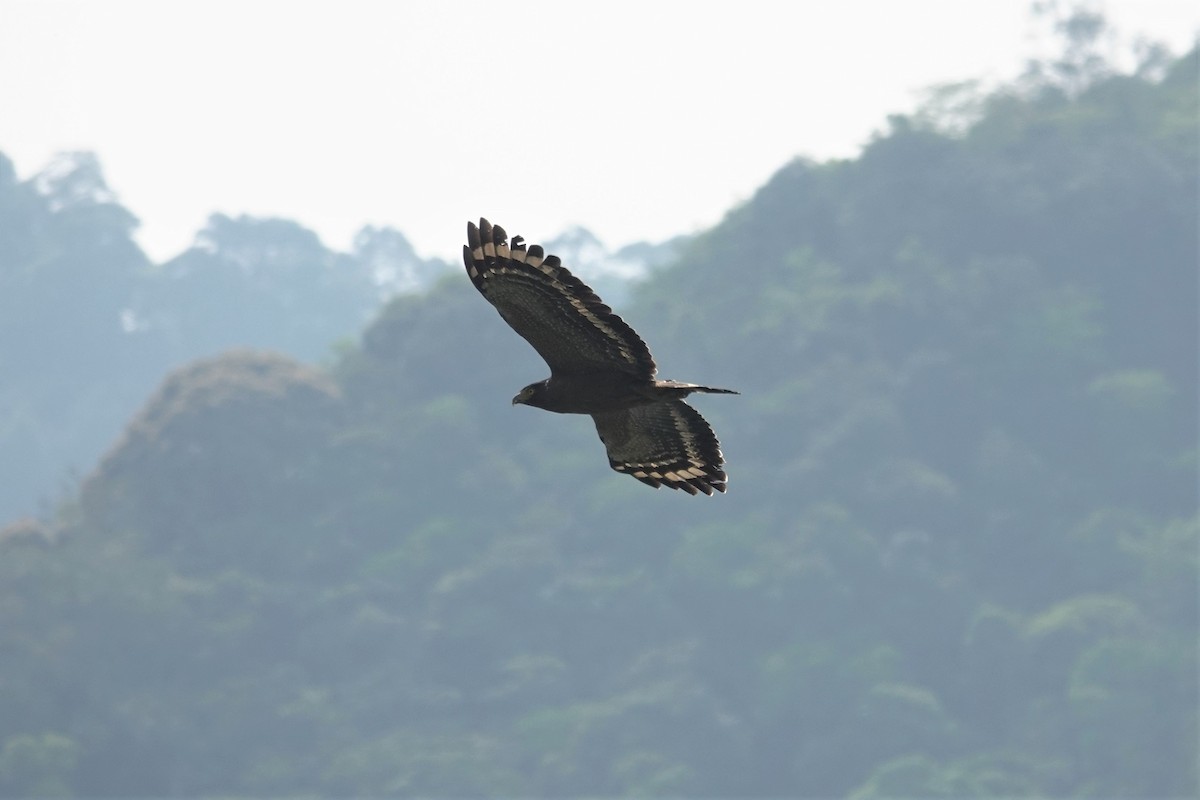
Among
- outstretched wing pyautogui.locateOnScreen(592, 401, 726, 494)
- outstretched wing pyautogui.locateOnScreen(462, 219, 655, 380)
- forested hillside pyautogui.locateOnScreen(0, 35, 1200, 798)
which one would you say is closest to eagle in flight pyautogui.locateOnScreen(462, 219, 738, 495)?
outstretched wing pyautogui.locateOnScreen(462, 219, 655, 380)

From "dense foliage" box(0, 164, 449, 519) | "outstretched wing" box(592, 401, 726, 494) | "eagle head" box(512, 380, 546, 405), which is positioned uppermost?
"dense foliage" box(0, 164, 449, 519)

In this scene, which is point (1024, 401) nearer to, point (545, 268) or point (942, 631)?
point (942, 631)

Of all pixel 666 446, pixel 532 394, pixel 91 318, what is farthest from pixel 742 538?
pixel 91 318

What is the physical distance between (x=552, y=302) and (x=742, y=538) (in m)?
56.3

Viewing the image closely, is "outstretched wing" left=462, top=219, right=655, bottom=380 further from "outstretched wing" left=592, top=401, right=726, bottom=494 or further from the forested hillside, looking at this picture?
the forested hillside

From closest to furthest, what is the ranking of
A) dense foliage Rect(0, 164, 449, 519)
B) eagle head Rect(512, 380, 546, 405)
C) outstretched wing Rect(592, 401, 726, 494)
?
eagle head Rect(512, 380, 546, 405) → outstretched wing Rect(592, 401, 726, 494) → dense foliage Rect(0, 164, 449, 519)

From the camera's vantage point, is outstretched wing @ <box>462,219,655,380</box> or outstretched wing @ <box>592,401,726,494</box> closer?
outstretched wing @ <box>462,219,655,380</box>

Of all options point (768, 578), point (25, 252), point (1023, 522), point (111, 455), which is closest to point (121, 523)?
point (111, 455)

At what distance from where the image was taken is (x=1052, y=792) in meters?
56.3

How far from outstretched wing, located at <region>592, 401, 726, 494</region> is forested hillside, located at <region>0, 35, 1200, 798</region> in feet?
142

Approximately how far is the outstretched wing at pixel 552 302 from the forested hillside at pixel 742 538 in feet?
147

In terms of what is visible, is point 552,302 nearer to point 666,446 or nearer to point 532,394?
point 532,394

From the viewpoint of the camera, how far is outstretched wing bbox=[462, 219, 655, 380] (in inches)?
394

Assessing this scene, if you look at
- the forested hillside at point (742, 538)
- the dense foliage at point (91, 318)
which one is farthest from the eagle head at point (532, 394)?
the dense foliage at point (91, 318)
